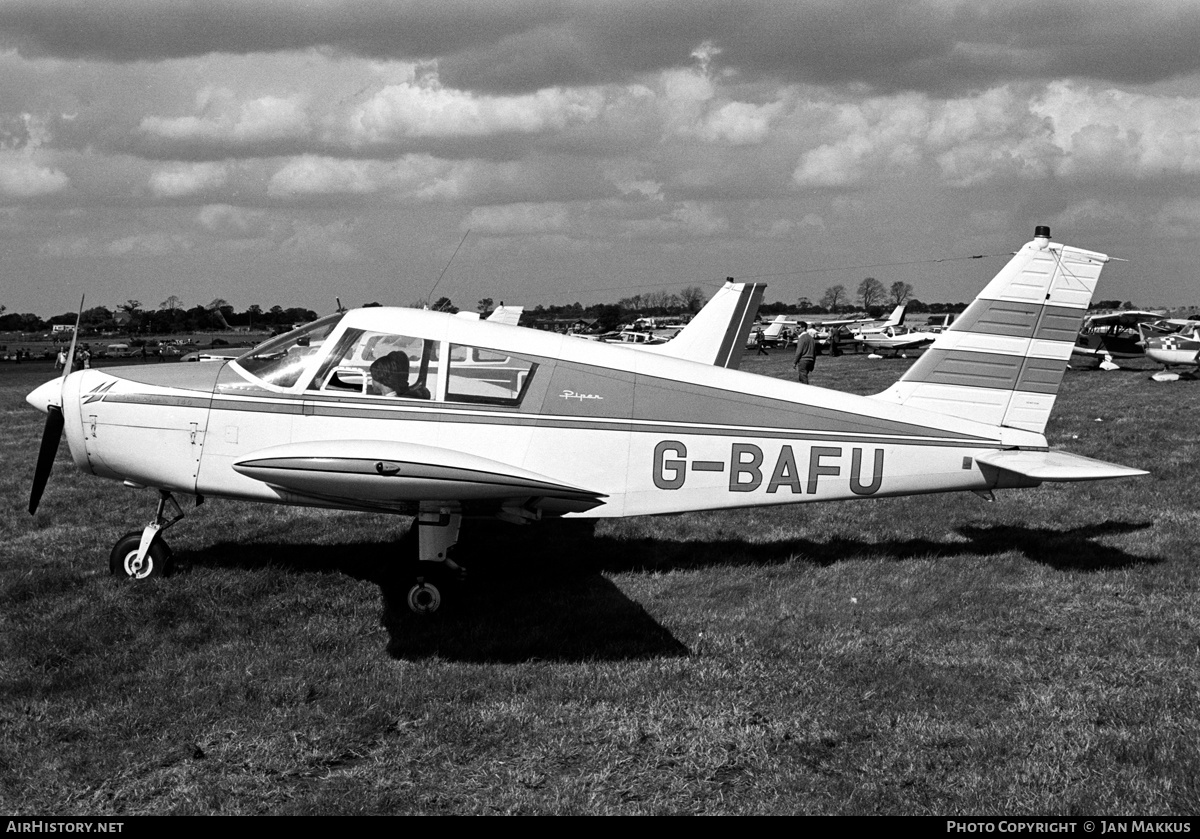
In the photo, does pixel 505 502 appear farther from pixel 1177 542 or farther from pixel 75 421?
pixel 1177 542

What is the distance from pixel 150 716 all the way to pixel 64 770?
0.60 m

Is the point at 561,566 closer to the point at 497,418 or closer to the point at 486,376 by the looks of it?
Result: the point at 497,418

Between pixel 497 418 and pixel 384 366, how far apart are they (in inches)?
33.9

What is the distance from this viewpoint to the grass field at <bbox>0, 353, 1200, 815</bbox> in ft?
14.5

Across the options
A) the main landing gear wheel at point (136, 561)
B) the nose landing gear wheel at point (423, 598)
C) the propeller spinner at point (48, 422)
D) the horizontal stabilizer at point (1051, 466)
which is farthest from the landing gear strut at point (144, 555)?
the horizontal stabilizer at point (1051, 466)

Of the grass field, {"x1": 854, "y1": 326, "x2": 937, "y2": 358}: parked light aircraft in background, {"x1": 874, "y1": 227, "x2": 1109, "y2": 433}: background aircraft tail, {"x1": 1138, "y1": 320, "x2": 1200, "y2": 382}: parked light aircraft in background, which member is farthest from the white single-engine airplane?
{"x1": 854, "y1": 326, "x2": 937, "y2": 358}: parked light aircraft in background

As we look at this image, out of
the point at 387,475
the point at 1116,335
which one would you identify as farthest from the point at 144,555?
the point at 1116,335

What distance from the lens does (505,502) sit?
21.5 ft

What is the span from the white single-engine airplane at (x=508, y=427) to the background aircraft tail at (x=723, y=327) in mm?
7025

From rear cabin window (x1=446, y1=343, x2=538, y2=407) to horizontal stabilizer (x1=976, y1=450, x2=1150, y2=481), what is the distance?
3468mm

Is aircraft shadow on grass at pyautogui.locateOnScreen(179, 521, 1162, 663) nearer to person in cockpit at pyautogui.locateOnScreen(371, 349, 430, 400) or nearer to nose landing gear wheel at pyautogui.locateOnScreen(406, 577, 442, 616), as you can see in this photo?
nose landing gear wheel at pyautogui.locateOnScreen(406, 577, 442, 616)

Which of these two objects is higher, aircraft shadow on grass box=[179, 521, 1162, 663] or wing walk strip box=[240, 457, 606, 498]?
wing walk strip box=[240, 457, 606, 498]

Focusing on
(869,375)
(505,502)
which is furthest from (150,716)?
(869,375)

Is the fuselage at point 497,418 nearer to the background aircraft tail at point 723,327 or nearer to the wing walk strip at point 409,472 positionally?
the wing walk strip at point 409,472
